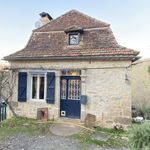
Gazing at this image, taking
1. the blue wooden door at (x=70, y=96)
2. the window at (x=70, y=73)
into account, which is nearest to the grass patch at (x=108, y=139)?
the blue wooden door at (x=70, y=96)

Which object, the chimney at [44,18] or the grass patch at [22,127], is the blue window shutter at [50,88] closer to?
the grass patch at [22,127]

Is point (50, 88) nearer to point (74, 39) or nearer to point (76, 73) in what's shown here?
point (76, 73)

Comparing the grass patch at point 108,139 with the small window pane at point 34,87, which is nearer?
the grass patch at point 108,139

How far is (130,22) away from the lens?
43.1ft

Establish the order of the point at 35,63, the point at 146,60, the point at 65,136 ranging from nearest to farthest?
the point at 65,136, the point at 35,63, the point at 146,60

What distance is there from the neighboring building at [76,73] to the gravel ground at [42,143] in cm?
273

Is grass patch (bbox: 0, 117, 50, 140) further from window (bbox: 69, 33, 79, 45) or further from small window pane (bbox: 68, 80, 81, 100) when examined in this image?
window (bbox: 69, 33, 79, 45)

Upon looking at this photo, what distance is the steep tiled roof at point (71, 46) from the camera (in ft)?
35.2

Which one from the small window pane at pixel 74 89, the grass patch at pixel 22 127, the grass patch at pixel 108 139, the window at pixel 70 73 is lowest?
the grass patch at pixel 108 139

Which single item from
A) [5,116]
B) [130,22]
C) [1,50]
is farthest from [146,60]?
[1,50]

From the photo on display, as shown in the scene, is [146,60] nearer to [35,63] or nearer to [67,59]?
[67,59]

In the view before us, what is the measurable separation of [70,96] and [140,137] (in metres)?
7.06

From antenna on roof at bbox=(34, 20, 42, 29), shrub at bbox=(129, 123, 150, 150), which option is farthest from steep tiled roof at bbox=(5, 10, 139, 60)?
shrub at bbox=(129, 123, 150, 150)

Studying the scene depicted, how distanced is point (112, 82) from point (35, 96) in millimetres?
4960
